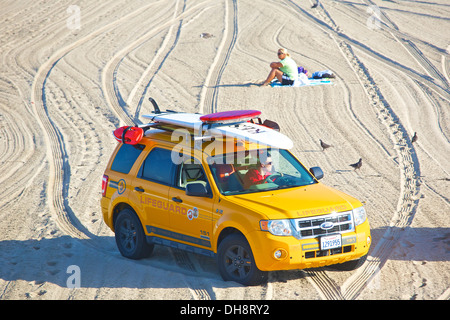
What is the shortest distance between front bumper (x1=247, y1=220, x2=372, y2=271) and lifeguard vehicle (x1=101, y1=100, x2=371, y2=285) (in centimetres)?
1

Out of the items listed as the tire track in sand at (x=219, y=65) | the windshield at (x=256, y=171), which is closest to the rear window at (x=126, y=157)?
the windshield at (x=256, y=171)

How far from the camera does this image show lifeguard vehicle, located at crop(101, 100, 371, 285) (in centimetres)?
732

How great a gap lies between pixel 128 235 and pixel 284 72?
1172 cm

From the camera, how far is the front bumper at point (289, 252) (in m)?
7.19

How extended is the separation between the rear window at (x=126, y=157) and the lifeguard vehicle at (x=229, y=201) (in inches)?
0.7

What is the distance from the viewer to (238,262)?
7598 millimetres

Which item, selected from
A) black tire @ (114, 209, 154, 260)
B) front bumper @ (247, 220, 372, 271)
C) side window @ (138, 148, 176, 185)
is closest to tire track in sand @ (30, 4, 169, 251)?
black tire @ (114, 209, 154, 260)

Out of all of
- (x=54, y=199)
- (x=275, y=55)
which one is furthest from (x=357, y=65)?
(x=54, y=199)

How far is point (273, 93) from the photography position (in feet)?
63.2

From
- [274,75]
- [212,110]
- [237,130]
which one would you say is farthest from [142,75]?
[237,130]

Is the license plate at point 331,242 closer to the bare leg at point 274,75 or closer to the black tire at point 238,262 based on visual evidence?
the black tire at point 238,262

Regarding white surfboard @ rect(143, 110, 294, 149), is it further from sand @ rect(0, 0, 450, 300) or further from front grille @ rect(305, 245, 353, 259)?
sand @ rect(0, 0, 450, 300)
